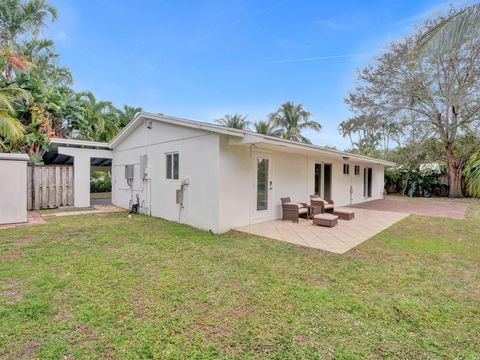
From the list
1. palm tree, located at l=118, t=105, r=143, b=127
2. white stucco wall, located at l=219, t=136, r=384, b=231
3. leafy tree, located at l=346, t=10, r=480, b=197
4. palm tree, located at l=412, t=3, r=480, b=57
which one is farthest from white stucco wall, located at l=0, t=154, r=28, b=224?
leafy tree, located at l=346, t=10, r=480, b=197

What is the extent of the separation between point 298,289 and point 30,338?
313cm

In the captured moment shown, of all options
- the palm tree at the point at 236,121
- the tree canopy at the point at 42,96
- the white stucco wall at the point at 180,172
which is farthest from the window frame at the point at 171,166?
the palm tree at the point at 236,121

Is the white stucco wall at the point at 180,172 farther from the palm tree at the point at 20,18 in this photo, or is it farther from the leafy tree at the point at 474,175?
the palm tree at the point at 20,18

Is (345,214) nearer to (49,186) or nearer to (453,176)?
(49,186)

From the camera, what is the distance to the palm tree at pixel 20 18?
51.5 feet

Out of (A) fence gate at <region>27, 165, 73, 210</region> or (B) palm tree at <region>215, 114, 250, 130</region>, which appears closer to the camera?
(A) fence gate at <region>27, 165, 73, 210</region>

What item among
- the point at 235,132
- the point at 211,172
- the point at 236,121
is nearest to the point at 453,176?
the point at 236,121

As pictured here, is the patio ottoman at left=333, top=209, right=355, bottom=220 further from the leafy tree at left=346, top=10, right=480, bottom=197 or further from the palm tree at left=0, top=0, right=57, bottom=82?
the palm tree at left=0, top=0, right=57, bottom=82

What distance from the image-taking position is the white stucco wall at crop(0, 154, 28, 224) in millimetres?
7918

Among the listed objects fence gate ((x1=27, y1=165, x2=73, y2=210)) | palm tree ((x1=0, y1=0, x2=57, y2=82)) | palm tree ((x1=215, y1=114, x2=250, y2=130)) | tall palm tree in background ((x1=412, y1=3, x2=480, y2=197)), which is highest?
palm tree ((x1=0, y1=0, x2=57, y2=82))

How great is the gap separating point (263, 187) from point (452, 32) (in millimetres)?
5905

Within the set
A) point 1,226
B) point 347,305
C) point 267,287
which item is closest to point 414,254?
point 347,305

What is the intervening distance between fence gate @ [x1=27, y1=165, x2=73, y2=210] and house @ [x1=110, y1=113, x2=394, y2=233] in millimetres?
2123

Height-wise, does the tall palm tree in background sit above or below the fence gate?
above
